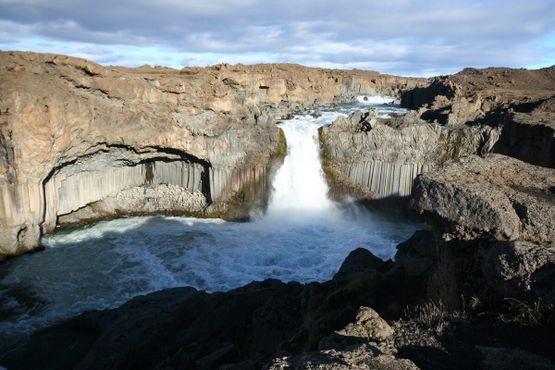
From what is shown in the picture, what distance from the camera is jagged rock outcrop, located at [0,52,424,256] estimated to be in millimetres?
17938

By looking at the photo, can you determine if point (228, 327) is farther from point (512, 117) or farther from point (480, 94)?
point (480, 94)

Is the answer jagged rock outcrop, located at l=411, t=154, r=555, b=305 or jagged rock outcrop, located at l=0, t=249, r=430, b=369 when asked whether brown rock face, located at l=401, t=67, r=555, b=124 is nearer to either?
→ jagged rock outcrop, located at l=0, t=249, r=430, b=369

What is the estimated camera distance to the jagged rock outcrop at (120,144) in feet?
58.9

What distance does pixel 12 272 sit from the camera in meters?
17.1

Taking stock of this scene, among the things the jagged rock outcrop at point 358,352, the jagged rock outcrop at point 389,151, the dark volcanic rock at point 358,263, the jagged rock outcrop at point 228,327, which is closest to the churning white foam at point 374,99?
the jagged rock outcrop at point 389,151

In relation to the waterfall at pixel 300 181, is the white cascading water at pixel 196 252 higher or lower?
lower

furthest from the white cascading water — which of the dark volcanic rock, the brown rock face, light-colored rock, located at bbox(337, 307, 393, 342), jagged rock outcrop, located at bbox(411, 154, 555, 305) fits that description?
light-colored rock, located at bbox(337, 307, 393, 342)

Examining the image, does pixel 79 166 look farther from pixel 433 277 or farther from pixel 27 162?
pixel 433 277

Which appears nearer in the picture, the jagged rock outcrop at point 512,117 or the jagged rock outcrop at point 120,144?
the jagged rock outcrop at point 120,144

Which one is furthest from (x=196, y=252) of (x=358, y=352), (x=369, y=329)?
(x=358, y=352)

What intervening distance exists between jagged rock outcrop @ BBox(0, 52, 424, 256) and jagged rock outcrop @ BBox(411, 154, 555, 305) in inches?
662

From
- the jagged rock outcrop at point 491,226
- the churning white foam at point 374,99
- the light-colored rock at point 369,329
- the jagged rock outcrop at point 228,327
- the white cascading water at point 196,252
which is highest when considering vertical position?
the churning white foam at point 374,99

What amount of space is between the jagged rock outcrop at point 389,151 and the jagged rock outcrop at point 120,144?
3684 millimetres

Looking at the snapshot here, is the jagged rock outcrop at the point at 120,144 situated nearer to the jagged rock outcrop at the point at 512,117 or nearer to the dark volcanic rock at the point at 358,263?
the jagged rock outcrop at the point at 512,117
